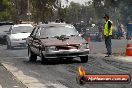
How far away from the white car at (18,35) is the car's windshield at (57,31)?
391 inches

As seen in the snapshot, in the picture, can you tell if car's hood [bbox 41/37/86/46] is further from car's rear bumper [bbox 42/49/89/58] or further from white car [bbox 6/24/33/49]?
white car [bbox 6/24/33/49]

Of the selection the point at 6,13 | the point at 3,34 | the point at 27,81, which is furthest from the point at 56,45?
the point at 6,13

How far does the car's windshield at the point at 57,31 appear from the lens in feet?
53.3

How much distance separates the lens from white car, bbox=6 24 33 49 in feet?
86.7

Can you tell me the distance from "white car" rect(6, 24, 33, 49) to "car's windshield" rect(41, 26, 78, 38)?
9.92 meters

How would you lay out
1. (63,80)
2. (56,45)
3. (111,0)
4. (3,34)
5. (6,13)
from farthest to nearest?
1. (6,13)
2. (111,0)
3. (3,34)
4. (56,45)
5. (63,80)

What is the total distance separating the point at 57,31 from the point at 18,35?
34.6 ft

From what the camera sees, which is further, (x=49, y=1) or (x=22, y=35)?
(x=49, y=1)

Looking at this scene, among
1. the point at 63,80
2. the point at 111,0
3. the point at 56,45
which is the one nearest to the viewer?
the point at 63,80

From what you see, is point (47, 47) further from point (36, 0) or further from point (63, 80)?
point (36, 0)

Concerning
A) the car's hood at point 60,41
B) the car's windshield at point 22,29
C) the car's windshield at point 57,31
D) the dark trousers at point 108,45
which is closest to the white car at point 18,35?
the car's windshield at point 22,29

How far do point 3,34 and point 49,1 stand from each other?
2559cm

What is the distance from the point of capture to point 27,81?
420 inches

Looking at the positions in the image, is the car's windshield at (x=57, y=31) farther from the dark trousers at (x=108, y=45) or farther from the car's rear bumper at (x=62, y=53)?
the dark trousers at (x=108, y=45)
